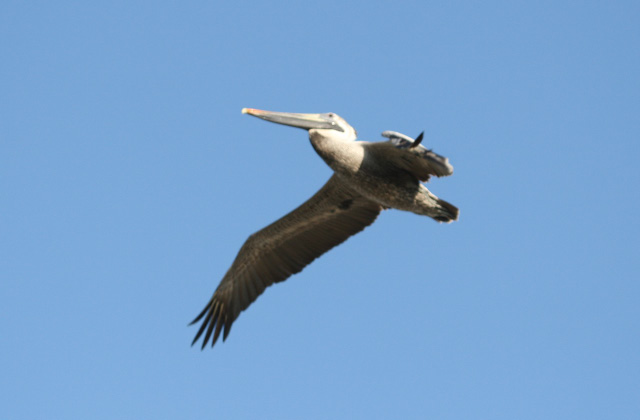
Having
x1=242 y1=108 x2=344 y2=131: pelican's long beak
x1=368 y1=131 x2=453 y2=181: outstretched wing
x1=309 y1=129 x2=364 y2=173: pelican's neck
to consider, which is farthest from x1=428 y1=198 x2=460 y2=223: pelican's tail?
x1=242 y1=108 x2=344 y2=131: pelican's long beak

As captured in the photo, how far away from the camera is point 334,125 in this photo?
9.84 m

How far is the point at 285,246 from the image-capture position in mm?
11289

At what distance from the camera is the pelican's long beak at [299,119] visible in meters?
9.81

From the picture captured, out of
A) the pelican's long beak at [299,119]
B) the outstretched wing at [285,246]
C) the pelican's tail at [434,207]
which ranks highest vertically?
the pelican's long beak at [299,119]

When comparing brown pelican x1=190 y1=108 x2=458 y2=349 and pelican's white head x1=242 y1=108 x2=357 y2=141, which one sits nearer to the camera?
brown pelican x1=190 y1=108 x2=458 y2=349

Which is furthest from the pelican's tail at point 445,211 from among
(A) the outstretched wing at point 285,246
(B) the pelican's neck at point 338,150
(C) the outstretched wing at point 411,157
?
(A) the outstretched wing at point 285,246

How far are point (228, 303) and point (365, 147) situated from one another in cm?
367

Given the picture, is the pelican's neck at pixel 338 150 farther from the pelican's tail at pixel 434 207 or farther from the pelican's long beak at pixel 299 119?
the pelican's tail at pixel 434 207

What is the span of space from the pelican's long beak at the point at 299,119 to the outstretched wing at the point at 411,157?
901 millimetres

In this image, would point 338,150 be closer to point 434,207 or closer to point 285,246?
Result: point 434,207

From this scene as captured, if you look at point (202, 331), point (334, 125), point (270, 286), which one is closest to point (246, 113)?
point (334, 125)

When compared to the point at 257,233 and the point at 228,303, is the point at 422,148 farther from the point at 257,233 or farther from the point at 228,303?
the point at 228,303

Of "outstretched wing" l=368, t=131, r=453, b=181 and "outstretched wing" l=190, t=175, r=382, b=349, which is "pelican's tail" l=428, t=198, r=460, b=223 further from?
"outstretched wing" l=190, t=175, r=382, b=349

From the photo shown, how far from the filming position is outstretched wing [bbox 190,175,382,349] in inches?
427
